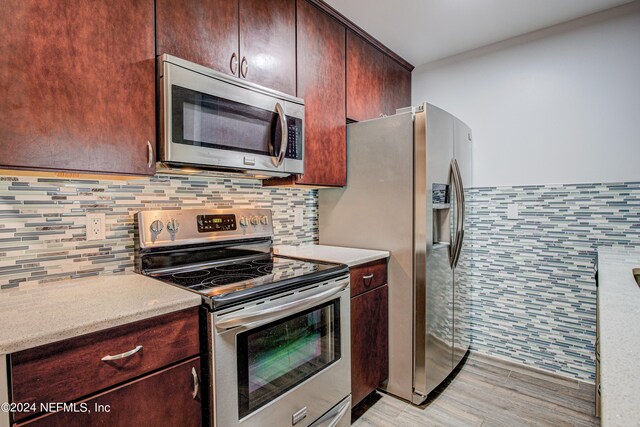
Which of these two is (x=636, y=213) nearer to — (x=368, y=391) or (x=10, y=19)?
(x=368, y=391)

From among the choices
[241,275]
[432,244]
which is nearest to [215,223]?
[241,275]

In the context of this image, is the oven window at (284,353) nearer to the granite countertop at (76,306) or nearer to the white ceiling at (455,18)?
the granite countertop at (76,306)

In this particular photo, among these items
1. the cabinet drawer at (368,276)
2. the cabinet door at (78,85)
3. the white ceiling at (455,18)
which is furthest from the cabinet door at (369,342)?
the white ceiling at (455,18)

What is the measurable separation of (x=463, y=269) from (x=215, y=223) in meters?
1.79

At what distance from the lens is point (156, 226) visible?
1.52 meters

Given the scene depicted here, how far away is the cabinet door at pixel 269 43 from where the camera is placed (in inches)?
64.5

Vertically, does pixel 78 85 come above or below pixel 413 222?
above

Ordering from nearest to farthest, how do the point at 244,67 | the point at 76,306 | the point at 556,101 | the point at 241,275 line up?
1. the point at 76,306
2. the point at 241,275
3. the point at 244,67
4. the point at 556,101

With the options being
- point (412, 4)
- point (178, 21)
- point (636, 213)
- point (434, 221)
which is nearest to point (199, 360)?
point (178, 21)

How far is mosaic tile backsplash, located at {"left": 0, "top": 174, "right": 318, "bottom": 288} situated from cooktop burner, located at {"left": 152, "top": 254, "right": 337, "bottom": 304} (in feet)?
0.84

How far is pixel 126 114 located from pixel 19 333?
79 cm

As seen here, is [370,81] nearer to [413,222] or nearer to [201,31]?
[413,222]

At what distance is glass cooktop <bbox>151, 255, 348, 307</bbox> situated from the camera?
1214mm

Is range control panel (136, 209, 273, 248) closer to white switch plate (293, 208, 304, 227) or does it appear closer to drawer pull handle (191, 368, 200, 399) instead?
white switch plate (293, 208, 304, 227)
